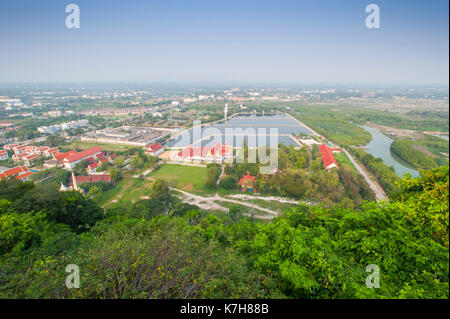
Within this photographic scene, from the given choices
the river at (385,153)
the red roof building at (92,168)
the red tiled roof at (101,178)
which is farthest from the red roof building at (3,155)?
the river at (385,153)

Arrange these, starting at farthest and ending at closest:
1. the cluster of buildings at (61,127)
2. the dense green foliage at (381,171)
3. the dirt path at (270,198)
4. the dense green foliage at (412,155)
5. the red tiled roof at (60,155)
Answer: the cluster of buildings at (61,127)
the dense green foliage at (412,155)
the red tiled roof at (60,155)
the dense green foliage at (381,171)
the dirt path at (270,198)

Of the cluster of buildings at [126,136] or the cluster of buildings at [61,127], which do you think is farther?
the cluster of buildings at [126,136]

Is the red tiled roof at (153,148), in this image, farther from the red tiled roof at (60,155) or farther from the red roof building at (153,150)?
the red tiled roof at (60,155)

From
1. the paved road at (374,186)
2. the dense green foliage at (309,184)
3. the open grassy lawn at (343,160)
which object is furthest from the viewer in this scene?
the open grassy lawn at (343,160)

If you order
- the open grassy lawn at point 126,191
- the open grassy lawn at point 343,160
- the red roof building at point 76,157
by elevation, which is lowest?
the open grassy lawn at point 126,191

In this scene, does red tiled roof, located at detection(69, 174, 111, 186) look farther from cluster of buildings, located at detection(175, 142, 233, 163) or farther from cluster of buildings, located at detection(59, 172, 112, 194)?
cluster of buildings, located at detection(175, 142, 233, 163)

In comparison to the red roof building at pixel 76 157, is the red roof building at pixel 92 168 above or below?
below
